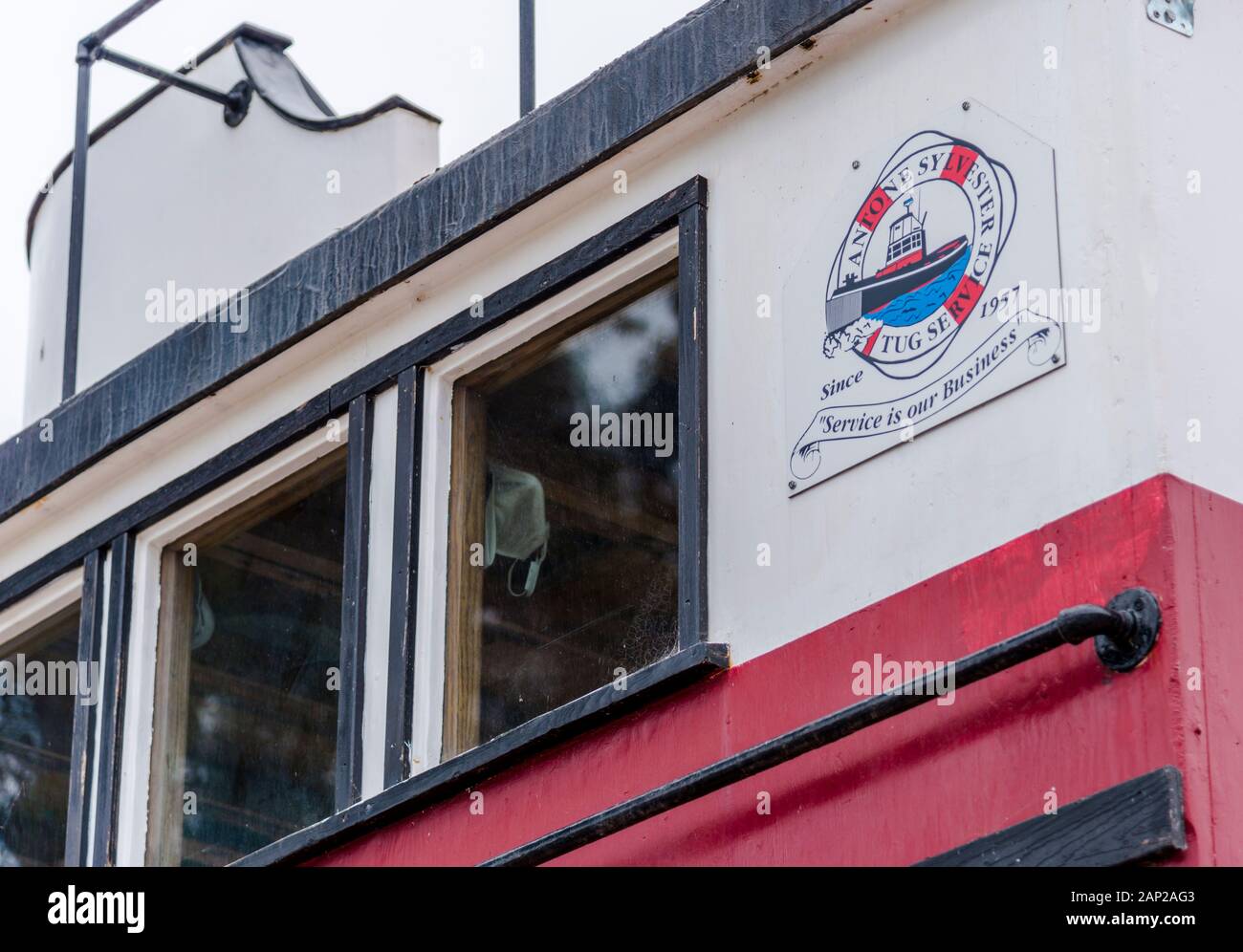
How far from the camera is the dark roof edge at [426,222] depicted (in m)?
7.03

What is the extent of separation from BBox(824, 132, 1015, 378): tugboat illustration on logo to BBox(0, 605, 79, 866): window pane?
353cm

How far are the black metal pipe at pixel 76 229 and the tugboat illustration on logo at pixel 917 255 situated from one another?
3.71 metres

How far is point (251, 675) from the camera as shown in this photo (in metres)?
8.17

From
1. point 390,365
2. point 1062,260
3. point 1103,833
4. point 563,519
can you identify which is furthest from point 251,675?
point 1103,833

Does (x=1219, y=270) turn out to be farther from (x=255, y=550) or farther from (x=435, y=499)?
(x=255, y=550)

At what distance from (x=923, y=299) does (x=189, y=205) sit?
420 centimetres

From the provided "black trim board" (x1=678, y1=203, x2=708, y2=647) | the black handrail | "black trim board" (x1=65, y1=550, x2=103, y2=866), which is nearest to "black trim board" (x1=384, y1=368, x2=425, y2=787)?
the black handrail

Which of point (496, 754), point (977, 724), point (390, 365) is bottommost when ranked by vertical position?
point (977, 724)

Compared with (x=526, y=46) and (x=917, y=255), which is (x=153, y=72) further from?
(x=917, y=255)

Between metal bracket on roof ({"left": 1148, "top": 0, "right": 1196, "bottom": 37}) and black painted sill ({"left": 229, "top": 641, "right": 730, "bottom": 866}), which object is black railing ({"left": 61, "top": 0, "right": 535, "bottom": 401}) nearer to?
black painted sill ({"left": 229, "top": 641, "right": 730, "bottom": 866})

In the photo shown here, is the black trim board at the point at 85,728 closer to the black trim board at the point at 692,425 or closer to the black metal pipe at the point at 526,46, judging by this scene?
the black metal pipe at the point at 526,46

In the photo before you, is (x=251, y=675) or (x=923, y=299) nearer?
(x=923, y=299)
